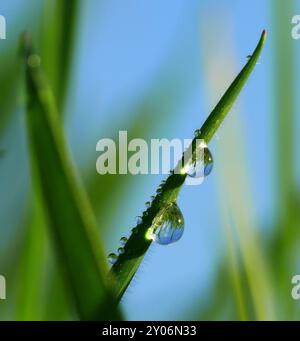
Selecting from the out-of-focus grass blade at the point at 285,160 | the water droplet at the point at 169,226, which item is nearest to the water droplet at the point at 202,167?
the water droplet at the point at 169,226

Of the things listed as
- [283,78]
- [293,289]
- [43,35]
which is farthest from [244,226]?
[43,35]

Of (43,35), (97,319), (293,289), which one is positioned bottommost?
(97,319)

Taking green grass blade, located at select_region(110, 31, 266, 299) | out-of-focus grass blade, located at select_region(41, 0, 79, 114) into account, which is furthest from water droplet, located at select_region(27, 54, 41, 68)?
out-of-focus grass blade, located at select_region(41, 0, 79, 114)

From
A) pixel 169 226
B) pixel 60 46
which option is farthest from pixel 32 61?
pixel 60 46

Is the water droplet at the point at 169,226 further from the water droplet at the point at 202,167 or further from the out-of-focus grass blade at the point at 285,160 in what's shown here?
the out-of-focus grass blade at the point at 285,160
